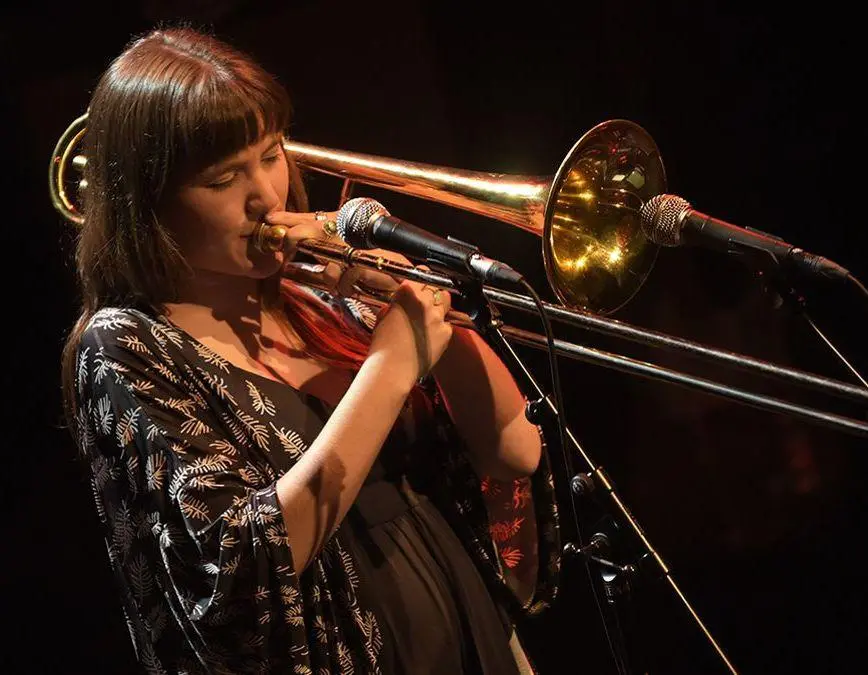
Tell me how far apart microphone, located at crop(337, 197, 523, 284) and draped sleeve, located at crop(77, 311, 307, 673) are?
0.99 ft

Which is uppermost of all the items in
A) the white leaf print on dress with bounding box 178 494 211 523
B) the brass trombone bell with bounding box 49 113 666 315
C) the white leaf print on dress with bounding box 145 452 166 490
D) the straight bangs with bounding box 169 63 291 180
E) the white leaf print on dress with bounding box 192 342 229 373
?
the brass trombone bell with bounding box 49 113 666 315

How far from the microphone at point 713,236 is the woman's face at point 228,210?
1.75 ft

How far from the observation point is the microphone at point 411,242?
1.04 m

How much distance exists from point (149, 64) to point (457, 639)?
928 mm

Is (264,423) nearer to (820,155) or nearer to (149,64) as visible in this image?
(149,64)

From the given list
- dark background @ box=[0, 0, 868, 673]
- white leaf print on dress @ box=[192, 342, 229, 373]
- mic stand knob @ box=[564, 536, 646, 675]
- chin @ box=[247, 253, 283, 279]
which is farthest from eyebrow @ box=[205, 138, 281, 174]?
dark background @ box=[0, 0, 868, 673]

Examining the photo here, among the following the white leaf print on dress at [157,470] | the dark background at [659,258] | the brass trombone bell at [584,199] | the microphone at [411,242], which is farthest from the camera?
the dark background at [659,258]

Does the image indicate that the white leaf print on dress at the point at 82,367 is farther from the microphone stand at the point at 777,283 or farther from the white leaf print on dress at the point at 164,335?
the microphone stand at the point at 777,283

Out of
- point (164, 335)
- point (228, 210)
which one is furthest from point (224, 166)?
point (164, 335)

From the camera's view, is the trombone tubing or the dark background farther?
the dark background

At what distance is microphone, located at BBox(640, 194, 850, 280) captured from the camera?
113 cm

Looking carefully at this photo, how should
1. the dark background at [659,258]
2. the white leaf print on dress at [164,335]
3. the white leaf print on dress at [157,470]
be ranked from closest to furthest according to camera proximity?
the white leaf print on dress at [157,470] < the white leaf print on dress at [164,335] < the dark background at [659,258]

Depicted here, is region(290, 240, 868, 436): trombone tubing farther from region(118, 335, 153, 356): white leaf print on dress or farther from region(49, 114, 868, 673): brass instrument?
region(118, 335, 153, 356): white leaf print on dress

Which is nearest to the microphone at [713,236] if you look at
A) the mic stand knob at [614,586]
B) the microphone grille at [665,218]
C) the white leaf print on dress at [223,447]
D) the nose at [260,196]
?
the microphone grille at [665,218]
